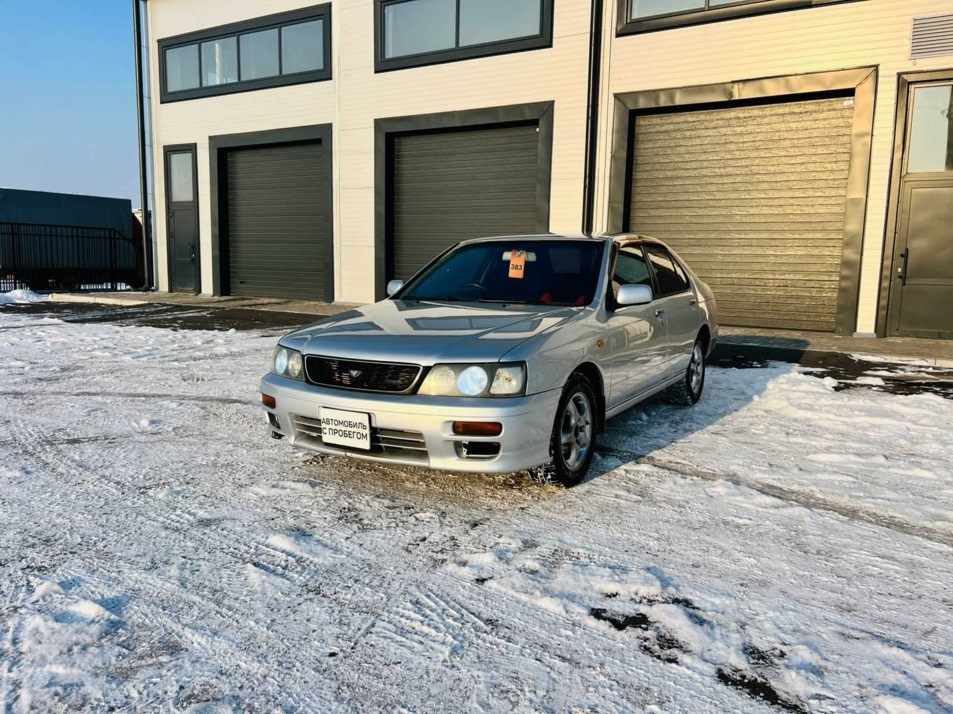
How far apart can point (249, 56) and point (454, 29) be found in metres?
5.93

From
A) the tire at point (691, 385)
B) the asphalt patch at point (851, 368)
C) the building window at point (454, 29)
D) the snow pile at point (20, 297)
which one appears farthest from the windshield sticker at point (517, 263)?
the snow pile at point (20, 297)

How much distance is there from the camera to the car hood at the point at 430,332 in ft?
12.2

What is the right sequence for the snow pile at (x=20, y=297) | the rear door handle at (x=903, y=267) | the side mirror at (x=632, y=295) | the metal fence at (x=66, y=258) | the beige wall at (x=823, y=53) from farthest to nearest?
the metal fence at (x=66, y=258), the snow pile at (x=20, y=297), the rear door handle at (x=903, y=267), the beige wall at (x=823, y=53), the side mirror at (x=632, y=295)

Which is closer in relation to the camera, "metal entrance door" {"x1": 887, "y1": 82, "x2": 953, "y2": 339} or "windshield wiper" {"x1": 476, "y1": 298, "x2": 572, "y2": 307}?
"windshield wiper" {"x1": 476, "y1": 298, "x2": 572, "y2": 307}

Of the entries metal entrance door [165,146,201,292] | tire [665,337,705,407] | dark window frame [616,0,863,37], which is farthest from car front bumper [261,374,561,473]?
metal entrance door [165,146,201,292]

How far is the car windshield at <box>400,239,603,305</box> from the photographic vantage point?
4812 millimetres

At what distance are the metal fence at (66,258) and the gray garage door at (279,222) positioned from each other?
6.68 m

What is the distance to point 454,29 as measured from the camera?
1432 cm

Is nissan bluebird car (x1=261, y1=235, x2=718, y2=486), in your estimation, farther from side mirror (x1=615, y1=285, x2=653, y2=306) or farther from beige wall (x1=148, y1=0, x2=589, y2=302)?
beige wall (x1=148, y1=0, x2=589, y2=302)

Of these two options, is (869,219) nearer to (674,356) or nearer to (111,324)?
(674,356)

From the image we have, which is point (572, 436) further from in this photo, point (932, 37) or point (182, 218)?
point (182, 218)

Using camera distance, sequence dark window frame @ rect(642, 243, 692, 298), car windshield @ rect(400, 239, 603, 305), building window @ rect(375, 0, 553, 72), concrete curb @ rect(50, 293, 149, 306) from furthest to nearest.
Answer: concrete curb @ rect(50, 293, 149, 306)
building window @ rect(375, 0, 553, 72)
dark window frame @ rect(642, 243, 692, 298)
car windshield @ rect(400, 239, 603, 305)

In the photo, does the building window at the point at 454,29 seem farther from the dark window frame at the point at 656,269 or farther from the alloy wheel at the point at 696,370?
the alloy wheel at the point at 696,370

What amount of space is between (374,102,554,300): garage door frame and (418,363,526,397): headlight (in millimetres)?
10241
